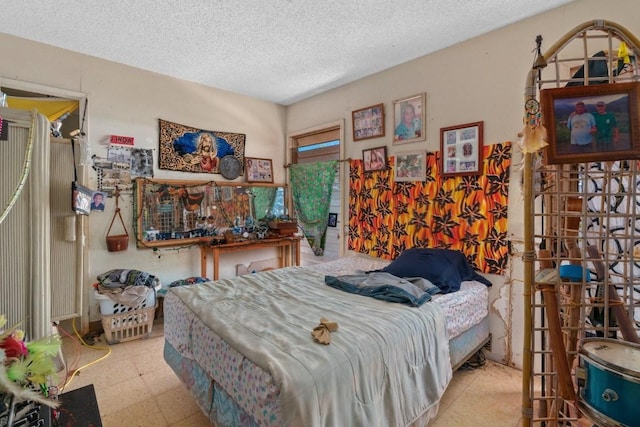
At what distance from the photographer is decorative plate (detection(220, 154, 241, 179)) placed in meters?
3.75

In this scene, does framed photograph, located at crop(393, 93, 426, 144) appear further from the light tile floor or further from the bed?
the light tile floor

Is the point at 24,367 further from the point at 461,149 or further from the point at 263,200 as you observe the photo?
the point at 263,200

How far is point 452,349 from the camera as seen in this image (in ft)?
6.48

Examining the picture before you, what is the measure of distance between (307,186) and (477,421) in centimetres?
300

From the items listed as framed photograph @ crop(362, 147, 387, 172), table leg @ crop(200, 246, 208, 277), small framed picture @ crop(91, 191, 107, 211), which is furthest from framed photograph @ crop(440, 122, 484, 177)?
small framed picture @ crop(91, 191, 107, 211)

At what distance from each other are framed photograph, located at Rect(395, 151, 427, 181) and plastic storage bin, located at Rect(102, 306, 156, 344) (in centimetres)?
273

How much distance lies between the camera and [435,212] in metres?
2.79

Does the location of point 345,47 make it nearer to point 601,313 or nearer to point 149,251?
point 601,313

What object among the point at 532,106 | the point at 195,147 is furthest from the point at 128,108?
the point at 532,106

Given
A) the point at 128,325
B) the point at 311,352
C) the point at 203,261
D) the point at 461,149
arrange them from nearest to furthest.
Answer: the point at 311,352
the point at 461,149
the point at 128,325
the point at 203,261

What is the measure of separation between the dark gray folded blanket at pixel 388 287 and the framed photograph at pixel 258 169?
7.01 feet

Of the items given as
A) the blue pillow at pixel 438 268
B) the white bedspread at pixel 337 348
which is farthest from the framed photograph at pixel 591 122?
the blue pillow at pixel 438 268

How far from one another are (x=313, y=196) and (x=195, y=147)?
1550mm

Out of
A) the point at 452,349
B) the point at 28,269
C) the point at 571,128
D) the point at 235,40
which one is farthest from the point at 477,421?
the point at 235,40
